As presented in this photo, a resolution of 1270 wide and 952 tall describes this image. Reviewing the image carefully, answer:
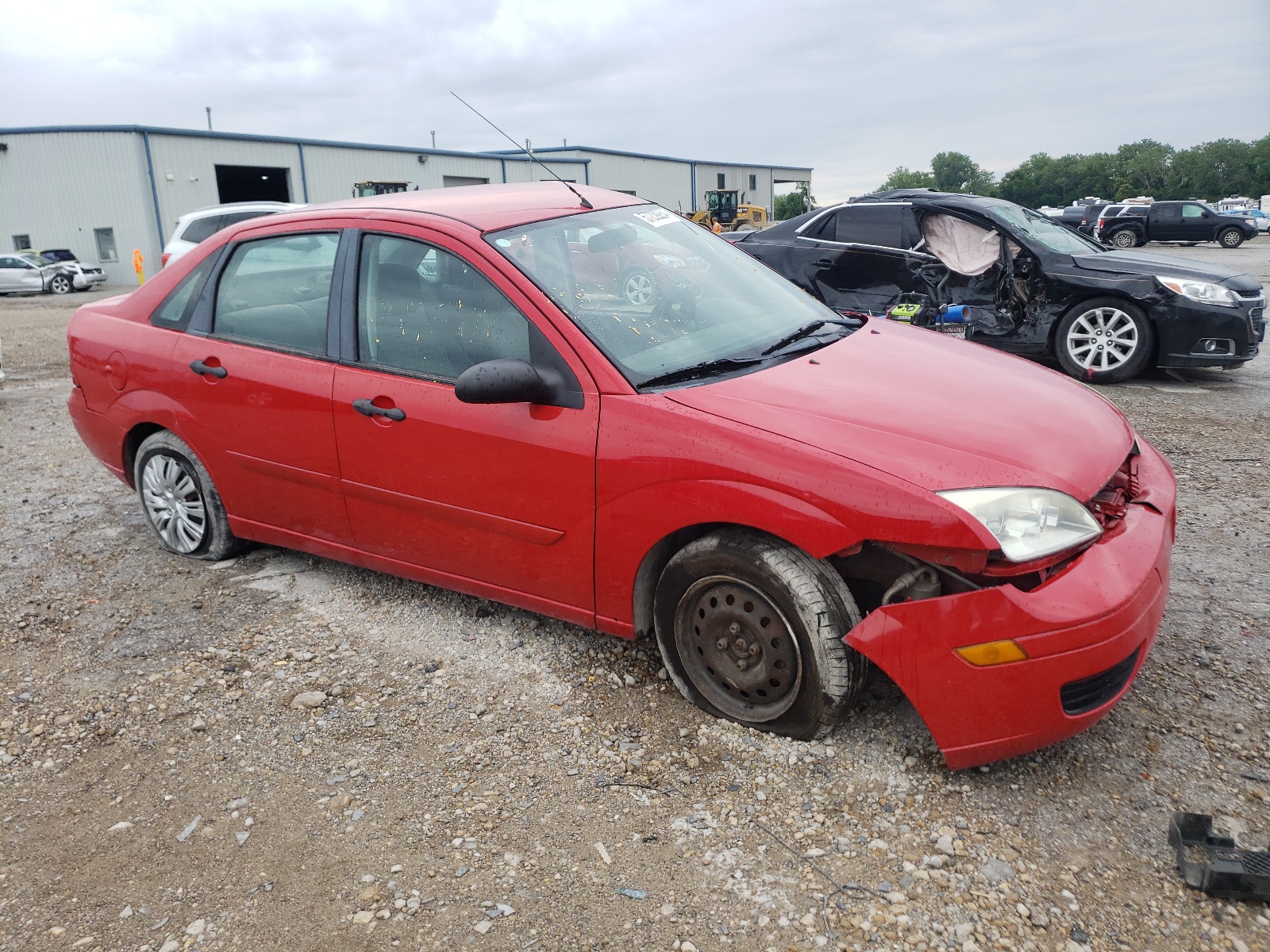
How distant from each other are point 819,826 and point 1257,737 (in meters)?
1.39

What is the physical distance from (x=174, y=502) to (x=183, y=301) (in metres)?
0.93

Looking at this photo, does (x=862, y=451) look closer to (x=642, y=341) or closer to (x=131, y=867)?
(x=642, y=341)

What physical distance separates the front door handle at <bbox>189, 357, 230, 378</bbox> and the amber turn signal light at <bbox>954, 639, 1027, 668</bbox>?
2.99 m

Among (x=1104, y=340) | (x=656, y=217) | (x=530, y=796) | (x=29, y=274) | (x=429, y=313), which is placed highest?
(x=656, y=217)

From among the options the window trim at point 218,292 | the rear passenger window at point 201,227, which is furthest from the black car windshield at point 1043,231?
the rear passenger window at point 201,227

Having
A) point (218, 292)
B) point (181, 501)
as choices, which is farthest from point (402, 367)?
point (181, 501)

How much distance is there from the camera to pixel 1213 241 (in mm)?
31703

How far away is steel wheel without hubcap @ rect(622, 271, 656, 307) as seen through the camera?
10.5 ft

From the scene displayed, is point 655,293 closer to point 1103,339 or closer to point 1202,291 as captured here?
point 1103,339

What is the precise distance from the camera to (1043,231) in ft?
27.3

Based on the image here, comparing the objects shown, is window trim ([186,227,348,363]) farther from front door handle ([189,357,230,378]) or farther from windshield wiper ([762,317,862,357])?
windshield wiper ([762,317,862,357])

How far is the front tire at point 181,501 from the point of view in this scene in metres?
4.11

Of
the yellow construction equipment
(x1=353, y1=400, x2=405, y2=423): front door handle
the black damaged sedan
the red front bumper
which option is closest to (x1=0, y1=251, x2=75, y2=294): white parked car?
the black damaged sedan

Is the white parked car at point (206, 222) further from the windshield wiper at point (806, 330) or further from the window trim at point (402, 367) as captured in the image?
the windshield wiper at point (806, 330)
